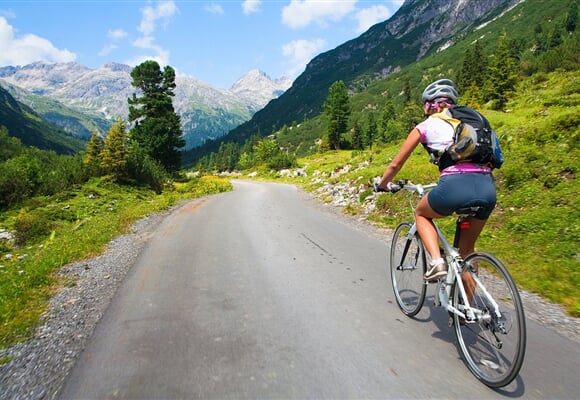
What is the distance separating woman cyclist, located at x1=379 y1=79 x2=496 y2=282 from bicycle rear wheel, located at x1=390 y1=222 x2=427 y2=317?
1.66ft

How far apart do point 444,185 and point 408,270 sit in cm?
171

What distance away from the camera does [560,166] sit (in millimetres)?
8602

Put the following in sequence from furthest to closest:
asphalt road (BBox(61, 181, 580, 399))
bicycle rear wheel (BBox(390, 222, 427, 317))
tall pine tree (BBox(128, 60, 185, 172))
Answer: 1. tall pine tree (BBox(128, 60, 185, 172))
2. bicycle rear wheel (BBox(390, 222, 427, 317))
3. asphalt road (BBox(61, 181, 580, 399))

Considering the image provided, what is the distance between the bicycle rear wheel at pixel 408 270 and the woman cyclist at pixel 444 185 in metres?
0.50

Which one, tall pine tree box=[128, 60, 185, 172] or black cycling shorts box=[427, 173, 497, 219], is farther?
tall pine tree box=[128, 60, 185, 172]

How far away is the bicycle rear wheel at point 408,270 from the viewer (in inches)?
170

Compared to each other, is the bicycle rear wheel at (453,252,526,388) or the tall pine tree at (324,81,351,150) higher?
the tall pine tree at (324,81,351,150)

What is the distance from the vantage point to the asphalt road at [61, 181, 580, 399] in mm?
2945

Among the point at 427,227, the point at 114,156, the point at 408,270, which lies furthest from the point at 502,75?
the point at 427,227

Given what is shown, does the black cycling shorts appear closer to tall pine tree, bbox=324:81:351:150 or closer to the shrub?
the shrub

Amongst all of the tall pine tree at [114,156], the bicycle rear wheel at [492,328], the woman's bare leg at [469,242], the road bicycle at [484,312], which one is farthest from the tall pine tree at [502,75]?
the bicycle rear wheel at [492,328]

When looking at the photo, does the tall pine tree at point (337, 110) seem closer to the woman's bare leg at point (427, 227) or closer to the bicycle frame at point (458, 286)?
the woman's bare leg at point (427, 227)

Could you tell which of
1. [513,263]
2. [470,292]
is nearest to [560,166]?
[513,263]

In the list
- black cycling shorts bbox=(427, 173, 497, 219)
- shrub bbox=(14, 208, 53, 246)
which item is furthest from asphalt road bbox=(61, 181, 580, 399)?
shrub bbox=(14, 208, 53, 246)
